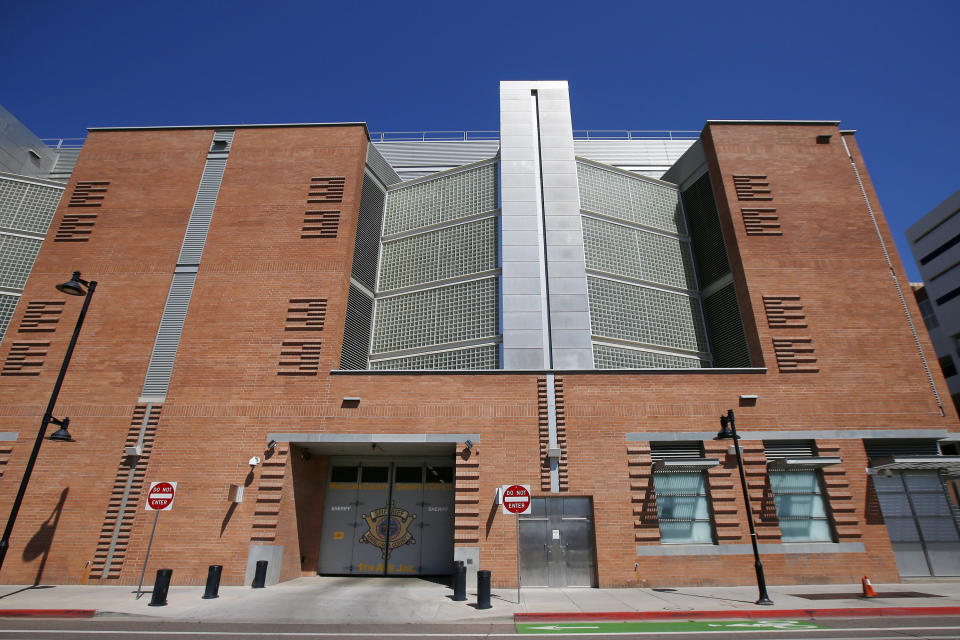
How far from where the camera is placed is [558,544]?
17.0 meters

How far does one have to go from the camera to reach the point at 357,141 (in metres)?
24.2

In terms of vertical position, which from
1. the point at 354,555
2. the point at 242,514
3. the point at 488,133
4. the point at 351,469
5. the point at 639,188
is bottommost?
the point at 354,555

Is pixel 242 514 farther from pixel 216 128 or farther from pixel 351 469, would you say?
pixel 216 128

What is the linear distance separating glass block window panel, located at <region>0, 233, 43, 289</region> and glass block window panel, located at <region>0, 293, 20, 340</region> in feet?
1.74

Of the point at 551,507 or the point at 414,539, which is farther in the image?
the point at 414,539

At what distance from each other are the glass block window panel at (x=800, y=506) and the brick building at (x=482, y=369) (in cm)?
9

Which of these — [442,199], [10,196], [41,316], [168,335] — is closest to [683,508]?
[442,199]

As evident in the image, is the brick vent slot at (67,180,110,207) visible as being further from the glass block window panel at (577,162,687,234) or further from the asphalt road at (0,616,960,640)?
the glass block window panel at (577,162,687,234)

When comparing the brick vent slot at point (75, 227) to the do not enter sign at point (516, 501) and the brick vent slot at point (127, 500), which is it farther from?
the do not enter sign at point (516, 501)

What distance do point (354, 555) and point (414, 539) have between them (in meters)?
2.39

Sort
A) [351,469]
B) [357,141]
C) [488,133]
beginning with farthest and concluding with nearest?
[488,133]
[357,141]
[351,469]

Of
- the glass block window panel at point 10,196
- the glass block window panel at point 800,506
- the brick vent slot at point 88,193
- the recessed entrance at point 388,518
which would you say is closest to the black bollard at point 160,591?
the recessed entrance at point 388,518

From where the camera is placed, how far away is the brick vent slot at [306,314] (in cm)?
2006

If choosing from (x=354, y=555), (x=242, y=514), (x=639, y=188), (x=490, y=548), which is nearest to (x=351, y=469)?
(x=354, y=555)
